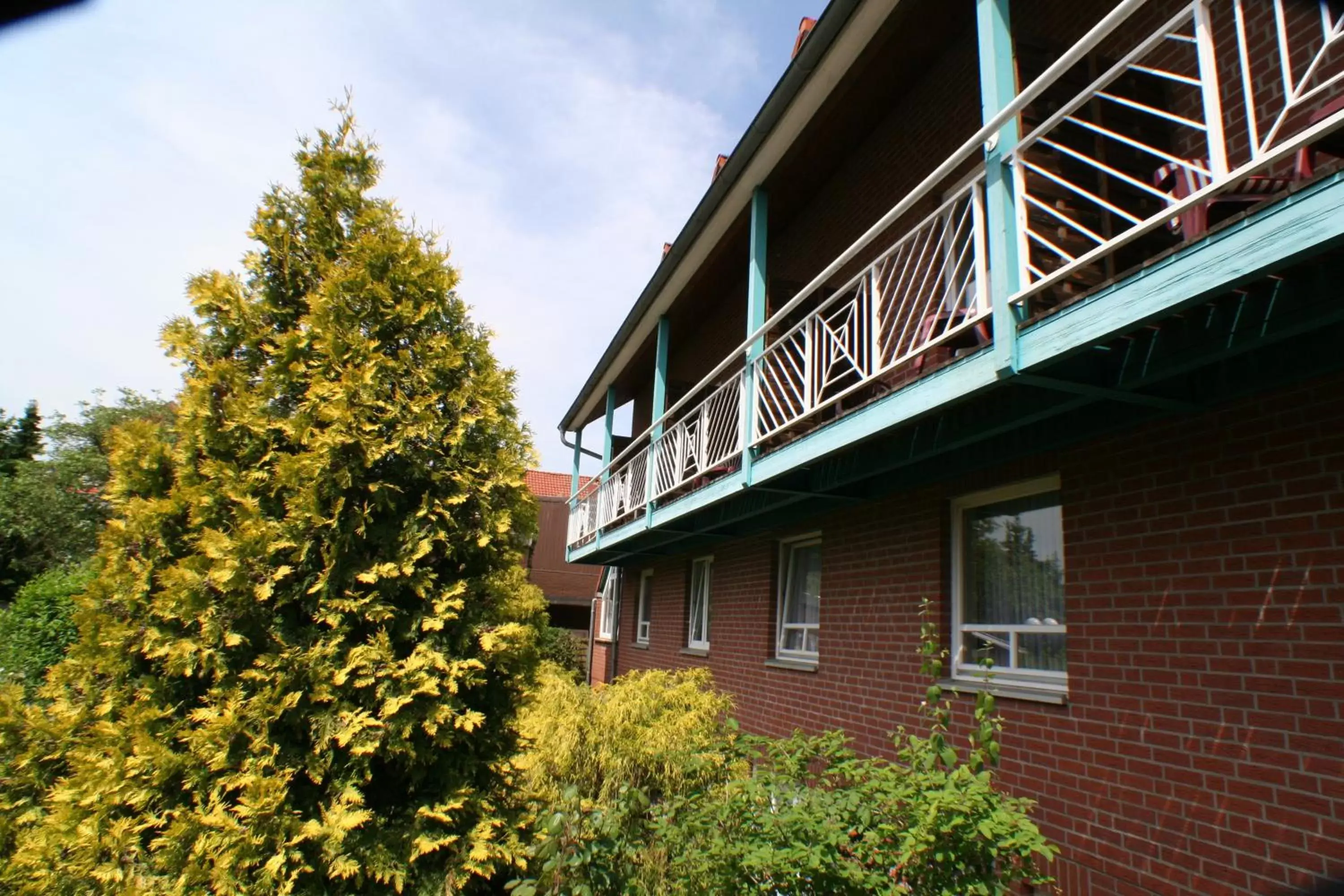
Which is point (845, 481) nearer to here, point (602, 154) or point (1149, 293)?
point (1149, 293)

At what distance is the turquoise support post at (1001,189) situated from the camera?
3629 millimetres

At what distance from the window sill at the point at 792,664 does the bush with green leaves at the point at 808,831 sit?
9.78ft

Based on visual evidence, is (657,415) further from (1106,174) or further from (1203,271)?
(1203,271)

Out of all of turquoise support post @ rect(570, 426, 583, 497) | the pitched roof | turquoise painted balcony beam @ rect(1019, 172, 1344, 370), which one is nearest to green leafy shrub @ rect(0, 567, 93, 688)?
turquoise support post @ rect(570, 426, 583, 497)

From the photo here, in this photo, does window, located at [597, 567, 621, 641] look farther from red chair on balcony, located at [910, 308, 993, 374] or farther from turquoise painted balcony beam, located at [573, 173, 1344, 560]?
turquoise painted balcony beam, located at [573, 173, 1344, 560]

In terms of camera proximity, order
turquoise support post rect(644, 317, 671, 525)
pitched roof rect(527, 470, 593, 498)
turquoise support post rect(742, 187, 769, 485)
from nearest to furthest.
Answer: turquoise support post rect(742, 187, 769, 485)
turquoise support post rect(644, 317, 671, 525)
pitched roof rect(527, 470, 593, 498)

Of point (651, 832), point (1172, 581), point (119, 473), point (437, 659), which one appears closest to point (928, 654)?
point (1172, 581)

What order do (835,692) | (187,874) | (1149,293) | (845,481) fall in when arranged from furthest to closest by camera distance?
(835,692) → (845,481) → (187,874) → (1149,293)

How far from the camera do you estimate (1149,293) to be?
2.96m

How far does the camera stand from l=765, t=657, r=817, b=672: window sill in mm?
7422

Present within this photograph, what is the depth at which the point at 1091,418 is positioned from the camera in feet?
14.1

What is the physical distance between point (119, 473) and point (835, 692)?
211 inches

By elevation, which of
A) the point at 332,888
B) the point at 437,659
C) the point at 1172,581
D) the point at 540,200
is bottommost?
the point at 332,888

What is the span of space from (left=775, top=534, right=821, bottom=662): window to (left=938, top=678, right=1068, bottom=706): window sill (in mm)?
2428
